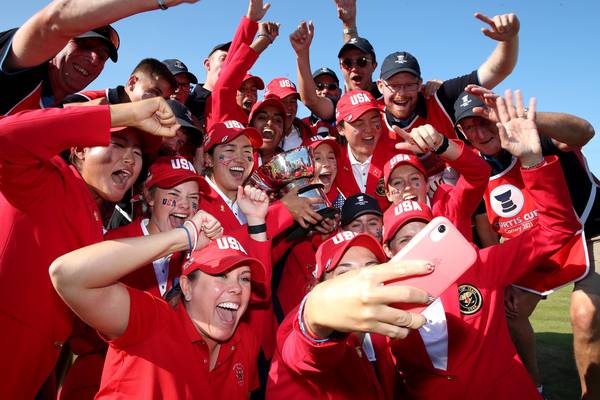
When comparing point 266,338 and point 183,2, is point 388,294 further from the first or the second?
point 266,338

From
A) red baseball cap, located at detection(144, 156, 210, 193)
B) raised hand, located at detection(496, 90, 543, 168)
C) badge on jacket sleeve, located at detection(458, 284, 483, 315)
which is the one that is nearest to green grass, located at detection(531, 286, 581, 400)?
badge on jacket sleeve, located at detection(458, 284, 483, 315)

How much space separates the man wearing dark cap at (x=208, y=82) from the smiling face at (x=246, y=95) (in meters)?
0.43

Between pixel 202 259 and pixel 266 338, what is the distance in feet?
4.34

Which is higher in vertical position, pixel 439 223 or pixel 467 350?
pixel 439 223

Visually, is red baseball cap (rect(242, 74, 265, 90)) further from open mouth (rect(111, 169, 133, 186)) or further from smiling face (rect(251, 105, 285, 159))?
open mouth (rect(111, 169, 133, 186))

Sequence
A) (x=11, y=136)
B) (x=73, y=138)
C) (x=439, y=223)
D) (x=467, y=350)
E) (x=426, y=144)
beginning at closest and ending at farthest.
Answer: (x=439, y=223) < (x=11, y=136) < (x=73, y=138) < (x=467, y=350) < (x=426, y=144)

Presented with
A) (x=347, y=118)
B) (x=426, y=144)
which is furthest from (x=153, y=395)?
(x=347, y=118)

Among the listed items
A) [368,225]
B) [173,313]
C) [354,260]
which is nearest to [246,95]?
[368,225]

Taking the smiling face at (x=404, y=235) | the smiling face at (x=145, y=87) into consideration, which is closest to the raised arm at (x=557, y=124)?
the smiling face at (x=404, y=235)

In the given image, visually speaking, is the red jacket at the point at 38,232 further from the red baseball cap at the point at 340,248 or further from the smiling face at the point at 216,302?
the red baseball cap at the point at 340,248

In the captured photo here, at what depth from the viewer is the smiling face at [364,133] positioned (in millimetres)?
5480

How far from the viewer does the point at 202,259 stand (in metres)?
2.89

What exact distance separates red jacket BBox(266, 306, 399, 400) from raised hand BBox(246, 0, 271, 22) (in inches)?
158

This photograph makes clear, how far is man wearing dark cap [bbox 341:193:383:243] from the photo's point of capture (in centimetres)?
434
